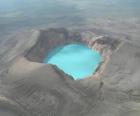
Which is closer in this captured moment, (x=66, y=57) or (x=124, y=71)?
(x=124, y=71)

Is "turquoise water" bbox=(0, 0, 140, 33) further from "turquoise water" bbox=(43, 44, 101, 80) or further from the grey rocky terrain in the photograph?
the grey rocky terrain

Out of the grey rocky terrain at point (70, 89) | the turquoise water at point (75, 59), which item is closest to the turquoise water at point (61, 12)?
the turquoise water at point (75, 59)

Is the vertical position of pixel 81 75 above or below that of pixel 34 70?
above

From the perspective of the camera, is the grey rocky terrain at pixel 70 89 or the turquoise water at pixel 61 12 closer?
the grey rocky terrain at pixel 70 89

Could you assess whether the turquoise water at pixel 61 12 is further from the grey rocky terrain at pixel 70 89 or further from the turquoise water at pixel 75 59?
the grey rocky terrain at pixel 70 89

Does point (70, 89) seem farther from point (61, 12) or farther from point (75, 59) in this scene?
point (61, 12)

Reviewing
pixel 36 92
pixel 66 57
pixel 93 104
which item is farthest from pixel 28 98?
pixel 66 57

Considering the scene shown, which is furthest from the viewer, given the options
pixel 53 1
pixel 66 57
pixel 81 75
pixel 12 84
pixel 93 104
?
pixel 53 1

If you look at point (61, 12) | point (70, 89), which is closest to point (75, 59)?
point (70, 89)

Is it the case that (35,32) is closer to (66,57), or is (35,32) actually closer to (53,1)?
(66,57)
